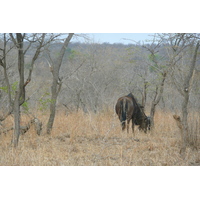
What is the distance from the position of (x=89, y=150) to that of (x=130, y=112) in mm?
3044

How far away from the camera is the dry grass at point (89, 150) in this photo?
463 cm

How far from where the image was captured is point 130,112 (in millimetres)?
8359

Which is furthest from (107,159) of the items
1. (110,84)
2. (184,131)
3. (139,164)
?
(110,84)

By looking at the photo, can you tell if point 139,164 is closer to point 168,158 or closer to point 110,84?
point 168,158

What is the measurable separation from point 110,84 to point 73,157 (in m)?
8.47

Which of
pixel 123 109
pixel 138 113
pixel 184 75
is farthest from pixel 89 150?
pixel 138 113

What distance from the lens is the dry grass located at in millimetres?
4633

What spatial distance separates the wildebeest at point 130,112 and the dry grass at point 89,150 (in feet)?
1.68

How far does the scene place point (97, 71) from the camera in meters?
13.1

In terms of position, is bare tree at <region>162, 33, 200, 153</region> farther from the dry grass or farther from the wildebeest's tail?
the wildebeest's tail

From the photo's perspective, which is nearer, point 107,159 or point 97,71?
point 107,159

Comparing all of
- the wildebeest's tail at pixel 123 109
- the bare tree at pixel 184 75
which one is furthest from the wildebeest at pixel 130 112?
the bare tree at pixel 184 75

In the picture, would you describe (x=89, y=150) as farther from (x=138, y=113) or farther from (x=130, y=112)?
(x=138, y=113)

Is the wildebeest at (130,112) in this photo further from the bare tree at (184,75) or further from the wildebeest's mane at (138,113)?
the bare tree at (184,75)
